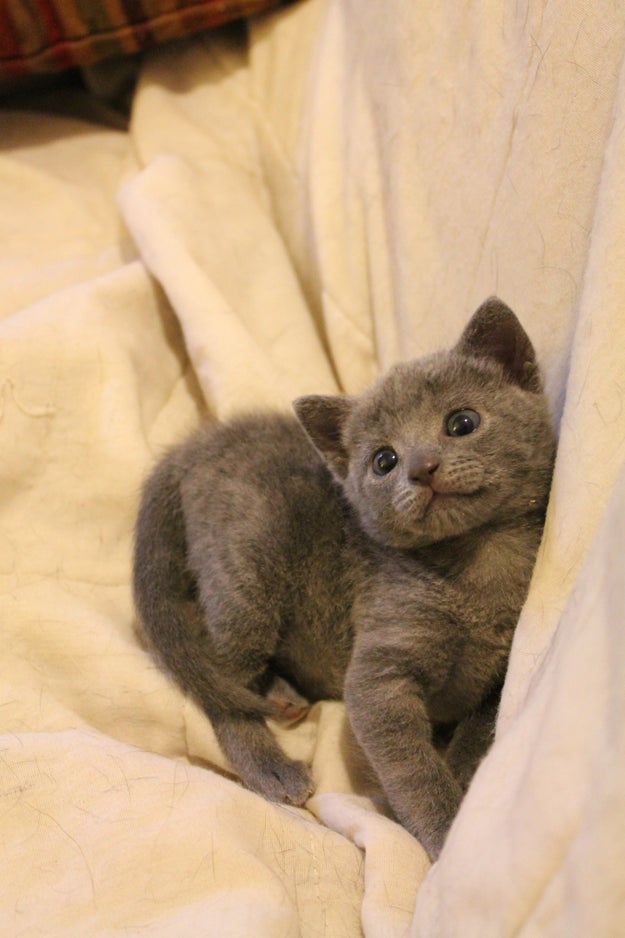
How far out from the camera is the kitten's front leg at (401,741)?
3.63 feet

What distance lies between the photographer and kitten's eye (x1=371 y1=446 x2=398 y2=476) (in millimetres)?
1288

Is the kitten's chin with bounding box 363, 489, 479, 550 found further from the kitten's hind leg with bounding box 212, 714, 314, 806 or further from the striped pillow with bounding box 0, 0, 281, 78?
the striped pillow with bounding box 0, 0, 281, 78

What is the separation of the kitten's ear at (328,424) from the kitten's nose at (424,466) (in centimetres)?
24

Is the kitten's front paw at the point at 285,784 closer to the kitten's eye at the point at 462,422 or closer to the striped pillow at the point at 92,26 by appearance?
the kitten's eye at the point at 462,422

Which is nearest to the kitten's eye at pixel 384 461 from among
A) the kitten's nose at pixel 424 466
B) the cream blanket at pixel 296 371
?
the kitten's nose at pixel 424 466

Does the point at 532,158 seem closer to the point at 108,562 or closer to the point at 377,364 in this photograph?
the point at 377,364

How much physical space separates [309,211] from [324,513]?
67 cm

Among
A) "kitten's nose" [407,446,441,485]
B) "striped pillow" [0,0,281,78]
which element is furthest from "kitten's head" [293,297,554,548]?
"striped pillow" [0,0,281,78]

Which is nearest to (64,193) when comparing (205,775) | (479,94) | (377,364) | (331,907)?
(377,364)

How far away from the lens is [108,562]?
1579 millimetres

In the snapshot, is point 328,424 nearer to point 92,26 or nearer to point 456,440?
point 456,440

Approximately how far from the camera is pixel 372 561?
1.39m

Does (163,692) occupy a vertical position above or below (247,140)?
below

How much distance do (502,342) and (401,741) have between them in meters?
0.58
